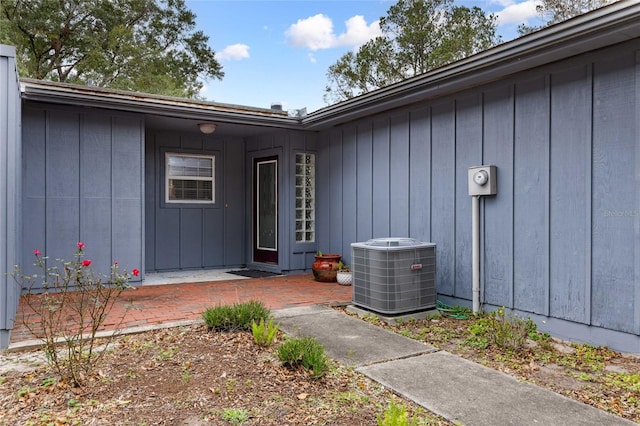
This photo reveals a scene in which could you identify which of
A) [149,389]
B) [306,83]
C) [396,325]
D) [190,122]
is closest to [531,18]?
[306,83]

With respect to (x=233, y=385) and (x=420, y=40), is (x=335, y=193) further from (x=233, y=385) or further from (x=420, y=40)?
(x=420, y=40)

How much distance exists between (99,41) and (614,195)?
1564 cm

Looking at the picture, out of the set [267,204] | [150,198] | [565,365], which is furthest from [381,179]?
[150,198]

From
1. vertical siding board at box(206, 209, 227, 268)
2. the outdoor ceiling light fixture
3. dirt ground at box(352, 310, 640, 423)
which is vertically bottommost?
dirt ground at box(352, 310, 640, 423)

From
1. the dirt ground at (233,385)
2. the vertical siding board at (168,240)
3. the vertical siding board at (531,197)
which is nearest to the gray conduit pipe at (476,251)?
the vertical siding board at (531,197)

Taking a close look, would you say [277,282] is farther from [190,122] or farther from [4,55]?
[4,55]

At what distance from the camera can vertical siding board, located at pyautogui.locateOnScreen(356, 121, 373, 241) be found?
21.2ft

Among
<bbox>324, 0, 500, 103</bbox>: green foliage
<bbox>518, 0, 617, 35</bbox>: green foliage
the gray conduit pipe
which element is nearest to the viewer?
the gray conduit pipe

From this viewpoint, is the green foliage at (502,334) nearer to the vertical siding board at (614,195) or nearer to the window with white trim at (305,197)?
the vertical siding board at (614,195)

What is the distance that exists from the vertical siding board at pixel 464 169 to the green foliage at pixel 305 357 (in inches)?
98.1

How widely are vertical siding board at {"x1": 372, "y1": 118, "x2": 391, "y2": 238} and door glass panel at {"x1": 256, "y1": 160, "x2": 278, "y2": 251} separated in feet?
6.72

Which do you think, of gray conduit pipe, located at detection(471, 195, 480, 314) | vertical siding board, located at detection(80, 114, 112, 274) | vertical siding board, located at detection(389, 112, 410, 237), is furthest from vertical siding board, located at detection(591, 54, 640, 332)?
vertical siding board, located at detection(80, 114, 112, 274)

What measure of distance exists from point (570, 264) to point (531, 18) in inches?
457

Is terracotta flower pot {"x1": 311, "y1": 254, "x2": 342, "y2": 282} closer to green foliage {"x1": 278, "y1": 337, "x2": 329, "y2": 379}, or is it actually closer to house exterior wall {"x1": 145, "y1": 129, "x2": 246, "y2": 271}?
house exterior wall {"x1": 145, "y1": 129, "x2": 246, "y2": 271}
